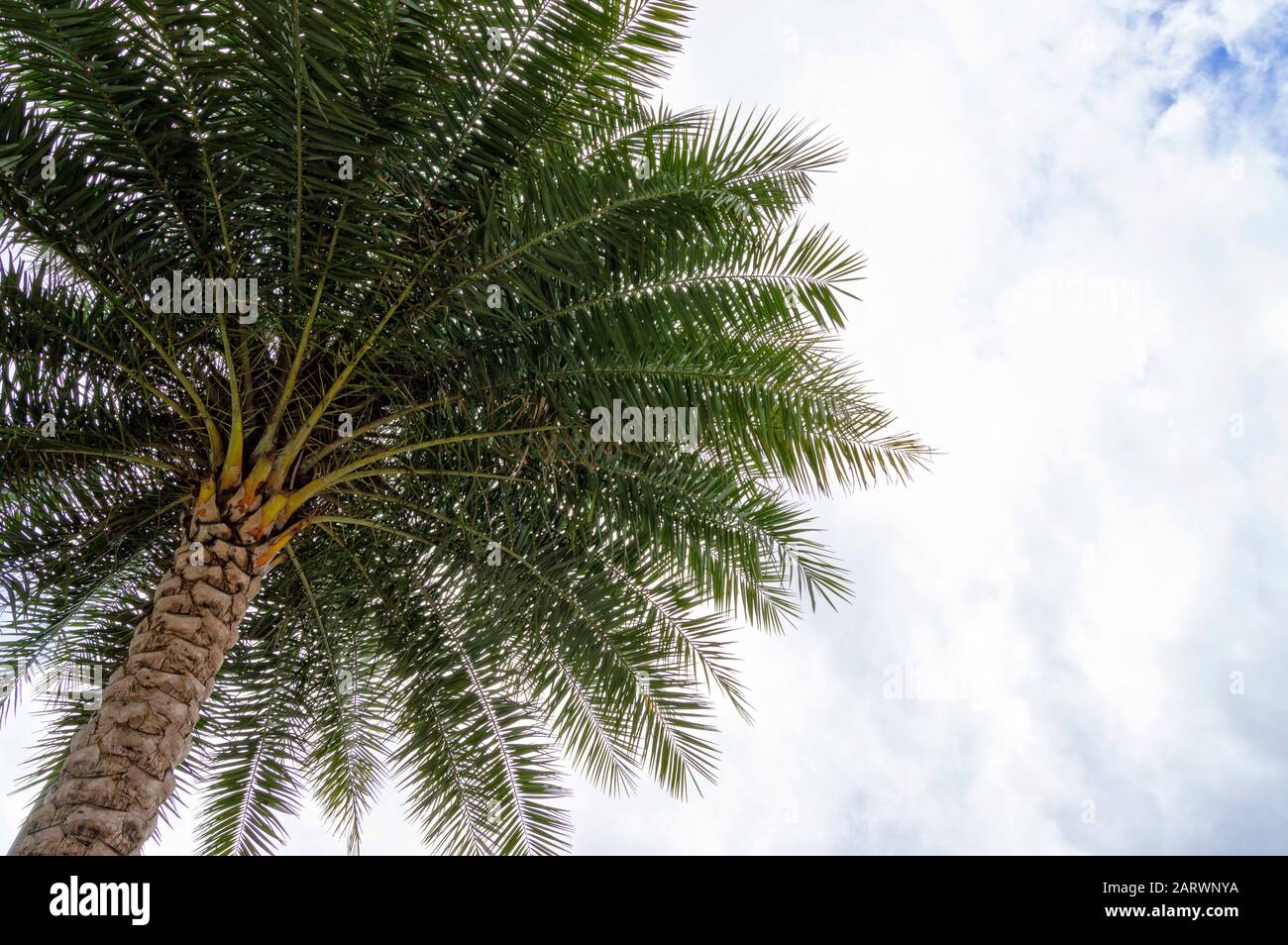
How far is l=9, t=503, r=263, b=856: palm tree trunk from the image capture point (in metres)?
4.52

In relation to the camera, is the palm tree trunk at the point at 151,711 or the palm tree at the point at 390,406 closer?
the palm tree trunk at the point at 151,711

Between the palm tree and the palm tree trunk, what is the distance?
0.02 meters

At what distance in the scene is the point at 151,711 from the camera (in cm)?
498

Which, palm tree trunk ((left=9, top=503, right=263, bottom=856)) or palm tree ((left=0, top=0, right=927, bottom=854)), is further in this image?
palm tree ((left=0, top=0, right=927, bottom=854))

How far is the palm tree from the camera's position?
16.3ft

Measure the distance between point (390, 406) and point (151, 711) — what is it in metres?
2.20

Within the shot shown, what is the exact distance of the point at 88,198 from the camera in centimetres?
533

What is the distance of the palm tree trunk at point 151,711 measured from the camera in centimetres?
452

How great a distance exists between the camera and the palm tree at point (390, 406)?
4957 mm

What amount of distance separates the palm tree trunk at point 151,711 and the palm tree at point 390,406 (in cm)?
2
